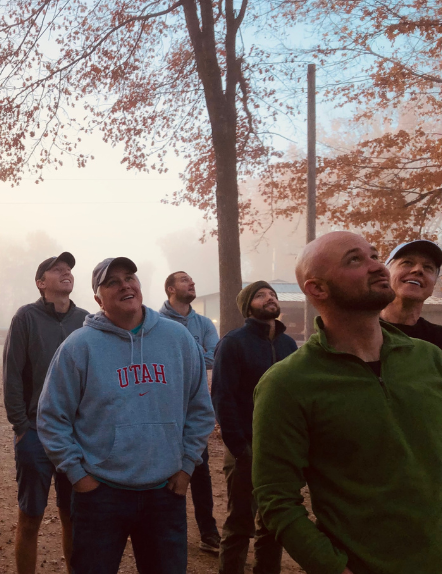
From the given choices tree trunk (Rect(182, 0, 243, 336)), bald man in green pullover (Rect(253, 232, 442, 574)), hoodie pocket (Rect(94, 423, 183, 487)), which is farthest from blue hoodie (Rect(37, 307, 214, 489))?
tree trunk (Rect(182, 0, 243, 336))

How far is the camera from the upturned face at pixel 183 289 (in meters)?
5.94

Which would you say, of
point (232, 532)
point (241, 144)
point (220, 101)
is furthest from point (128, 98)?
point (232, 532)

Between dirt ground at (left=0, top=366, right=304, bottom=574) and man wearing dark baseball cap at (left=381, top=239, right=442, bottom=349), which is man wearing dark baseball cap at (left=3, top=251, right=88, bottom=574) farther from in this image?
man wearing dark baseball cap at (left=381, top=239, right=442, bottom=349)

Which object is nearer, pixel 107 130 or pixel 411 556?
pixel 411 556

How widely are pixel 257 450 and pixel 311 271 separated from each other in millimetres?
739

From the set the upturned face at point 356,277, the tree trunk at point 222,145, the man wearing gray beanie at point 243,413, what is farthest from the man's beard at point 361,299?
the tree trunk at point 222,145

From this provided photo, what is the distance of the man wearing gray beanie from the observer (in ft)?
13.9

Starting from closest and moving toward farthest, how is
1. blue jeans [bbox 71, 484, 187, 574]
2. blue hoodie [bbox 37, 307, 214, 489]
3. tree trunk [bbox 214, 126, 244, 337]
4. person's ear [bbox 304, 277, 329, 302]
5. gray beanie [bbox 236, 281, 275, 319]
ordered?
person's ear [bbox 304, 277, 329, 302] < blue jeans [bbox 71, 484, 187, 574] < blue hoodie [bbox 37, 307, 214, 489] < gray beanie [bbox 236, 281, 275, 319] < tree trunk [bbox 214, 126, 244, 337]

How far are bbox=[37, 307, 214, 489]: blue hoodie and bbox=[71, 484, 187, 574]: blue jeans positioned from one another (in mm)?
88

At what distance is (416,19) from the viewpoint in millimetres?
12055

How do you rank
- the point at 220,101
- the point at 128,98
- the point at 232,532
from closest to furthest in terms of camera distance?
1. the point at 232,532
2. the point at 220,101
3. the point at 128,98

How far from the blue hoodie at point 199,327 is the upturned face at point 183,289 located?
6.1 inches

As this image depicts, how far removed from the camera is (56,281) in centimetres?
454

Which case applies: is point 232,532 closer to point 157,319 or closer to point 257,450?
point 157,319
